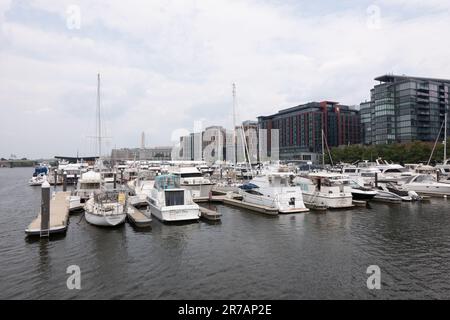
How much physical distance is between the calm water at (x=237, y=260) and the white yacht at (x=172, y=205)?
119 cm

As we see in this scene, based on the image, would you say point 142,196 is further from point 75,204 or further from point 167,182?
point 167,182

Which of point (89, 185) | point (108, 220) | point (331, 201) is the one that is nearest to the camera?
point (108, 220)

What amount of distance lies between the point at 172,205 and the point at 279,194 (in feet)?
40.5

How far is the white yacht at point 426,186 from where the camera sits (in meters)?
49.6

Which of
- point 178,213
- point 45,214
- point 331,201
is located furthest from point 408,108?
point 45,214

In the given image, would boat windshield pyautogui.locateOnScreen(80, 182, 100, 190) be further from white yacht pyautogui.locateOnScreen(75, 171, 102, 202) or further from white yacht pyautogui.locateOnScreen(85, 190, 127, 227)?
white yacht pyautogui.locateOnScreen(85, 190, 127, 227)

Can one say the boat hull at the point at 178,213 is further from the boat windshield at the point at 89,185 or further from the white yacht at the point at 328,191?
the boat windshield at the point at 89,185

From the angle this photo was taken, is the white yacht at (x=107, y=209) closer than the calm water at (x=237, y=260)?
No

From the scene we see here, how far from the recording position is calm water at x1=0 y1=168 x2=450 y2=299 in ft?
51.8

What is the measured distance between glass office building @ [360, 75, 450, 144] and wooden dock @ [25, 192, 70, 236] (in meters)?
142

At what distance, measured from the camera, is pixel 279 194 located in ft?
120

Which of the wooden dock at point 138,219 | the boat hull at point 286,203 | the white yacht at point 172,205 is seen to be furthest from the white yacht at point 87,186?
the boat hull at point 286,203

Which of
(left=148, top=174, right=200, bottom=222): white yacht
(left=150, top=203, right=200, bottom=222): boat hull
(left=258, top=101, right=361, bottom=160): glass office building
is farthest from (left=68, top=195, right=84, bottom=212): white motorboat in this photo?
(left=258, top=101, right=361, bottom=160): glass office building
